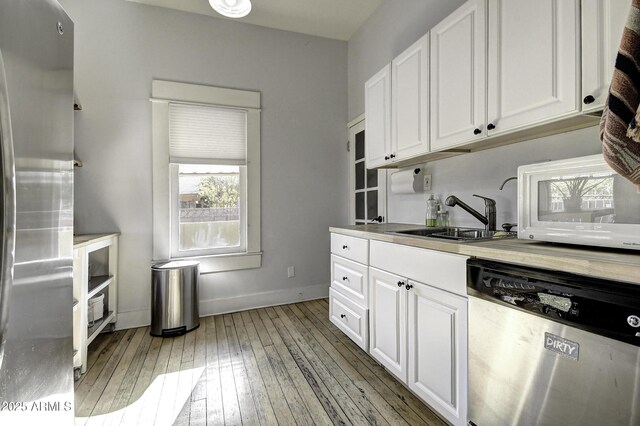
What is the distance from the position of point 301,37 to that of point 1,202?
343cm

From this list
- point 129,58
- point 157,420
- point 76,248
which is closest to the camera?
point 157,420

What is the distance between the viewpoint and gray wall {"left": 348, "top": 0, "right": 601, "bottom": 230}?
150 cm

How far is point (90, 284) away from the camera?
2.33 meters

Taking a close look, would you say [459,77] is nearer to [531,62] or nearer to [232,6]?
[531,62]

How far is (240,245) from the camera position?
10.2 ft

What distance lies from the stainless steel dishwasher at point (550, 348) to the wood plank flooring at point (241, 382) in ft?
1.83

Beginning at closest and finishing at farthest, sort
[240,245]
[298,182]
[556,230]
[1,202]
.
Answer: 1. [1,202]
2. [556,230]
3. [240,245]
4. [298,182]

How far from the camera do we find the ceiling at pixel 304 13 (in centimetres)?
277

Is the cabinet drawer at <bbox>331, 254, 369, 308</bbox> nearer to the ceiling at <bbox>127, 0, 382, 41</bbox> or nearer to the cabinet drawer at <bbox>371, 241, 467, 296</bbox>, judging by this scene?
the cabinet drawer at <bbox>371, 241, 467, 296</bbox>

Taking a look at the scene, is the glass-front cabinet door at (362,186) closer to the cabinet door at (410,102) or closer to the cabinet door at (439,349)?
the cabinet door at (410,102)

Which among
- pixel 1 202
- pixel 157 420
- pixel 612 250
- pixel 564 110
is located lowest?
pixel 157 420

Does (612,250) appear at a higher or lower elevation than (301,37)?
lower

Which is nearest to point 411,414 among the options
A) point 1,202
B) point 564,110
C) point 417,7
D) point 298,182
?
point 564,110

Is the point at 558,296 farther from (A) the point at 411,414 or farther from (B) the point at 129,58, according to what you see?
(B) the point at 129,58
